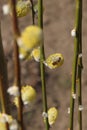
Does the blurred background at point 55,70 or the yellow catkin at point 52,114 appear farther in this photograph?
the blurred background at point 55,70

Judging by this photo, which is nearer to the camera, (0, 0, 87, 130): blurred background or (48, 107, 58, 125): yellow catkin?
(48, 107, 58, 125): yellow catkin

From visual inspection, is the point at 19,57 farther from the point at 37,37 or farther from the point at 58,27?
the point at 58,27

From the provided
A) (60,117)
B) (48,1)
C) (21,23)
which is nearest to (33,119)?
(60,117)

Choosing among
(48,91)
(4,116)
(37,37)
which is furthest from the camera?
(48,91)

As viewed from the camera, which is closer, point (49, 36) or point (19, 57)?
point (19, 57)

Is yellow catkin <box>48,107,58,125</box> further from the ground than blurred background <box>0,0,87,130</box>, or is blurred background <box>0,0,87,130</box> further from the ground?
yellow catkin <box>48,107,58,125</box>

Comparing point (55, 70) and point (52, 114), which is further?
point (55, 70)

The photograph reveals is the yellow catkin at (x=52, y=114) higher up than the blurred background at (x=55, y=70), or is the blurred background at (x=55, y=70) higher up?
the yellow catkin at (x=52, y=114)

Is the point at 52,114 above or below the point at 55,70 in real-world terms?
above
